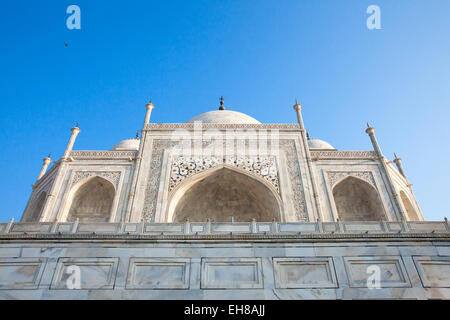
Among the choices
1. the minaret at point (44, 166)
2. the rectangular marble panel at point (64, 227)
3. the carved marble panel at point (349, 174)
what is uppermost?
the minaret at point (44, 166)

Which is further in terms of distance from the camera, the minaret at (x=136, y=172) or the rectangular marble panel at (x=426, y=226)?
the minaret at (x=136, y=172)

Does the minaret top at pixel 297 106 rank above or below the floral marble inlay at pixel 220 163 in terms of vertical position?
above

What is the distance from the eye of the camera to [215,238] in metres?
7.46

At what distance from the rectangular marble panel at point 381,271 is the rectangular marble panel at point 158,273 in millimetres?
3150

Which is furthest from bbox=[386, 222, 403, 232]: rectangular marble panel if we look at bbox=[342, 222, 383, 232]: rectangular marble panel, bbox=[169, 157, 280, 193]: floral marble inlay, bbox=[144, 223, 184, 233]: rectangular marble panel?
bbox=[169, 157, 280, 193]: floral marble inlay

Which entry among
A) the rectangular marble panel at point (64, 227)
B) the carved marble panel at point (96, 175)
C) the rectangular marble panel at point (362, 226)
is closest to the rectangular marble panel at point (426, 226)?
the rectangular marble panel at point (362, 226)

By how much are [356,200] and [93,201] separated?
9664 mm

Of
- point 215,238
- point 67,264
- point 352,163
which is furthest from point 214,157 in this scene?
point 67,264

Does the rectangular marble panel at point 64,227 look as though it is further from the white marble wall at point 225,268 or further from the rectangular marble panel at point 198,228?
the rectangular marble panel at point 198,228

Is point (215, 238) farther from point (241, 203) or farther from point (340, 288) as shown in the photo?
point (241, 203)

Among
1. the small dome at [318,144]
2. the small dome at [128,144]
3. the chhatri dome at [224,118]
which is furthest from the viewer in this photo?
the small dome at [128,144]

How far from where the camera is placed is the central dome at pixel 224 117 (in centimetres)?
1608

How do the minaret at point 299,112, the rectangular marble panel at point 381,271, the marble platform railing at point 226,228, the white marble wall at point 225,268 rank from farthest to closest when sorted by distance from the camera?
the minaret at point 299,112 → the marble platform railing at point 226,228 → the rectangular marble panel at point 381,271 → the white marble wall at point 225,268
